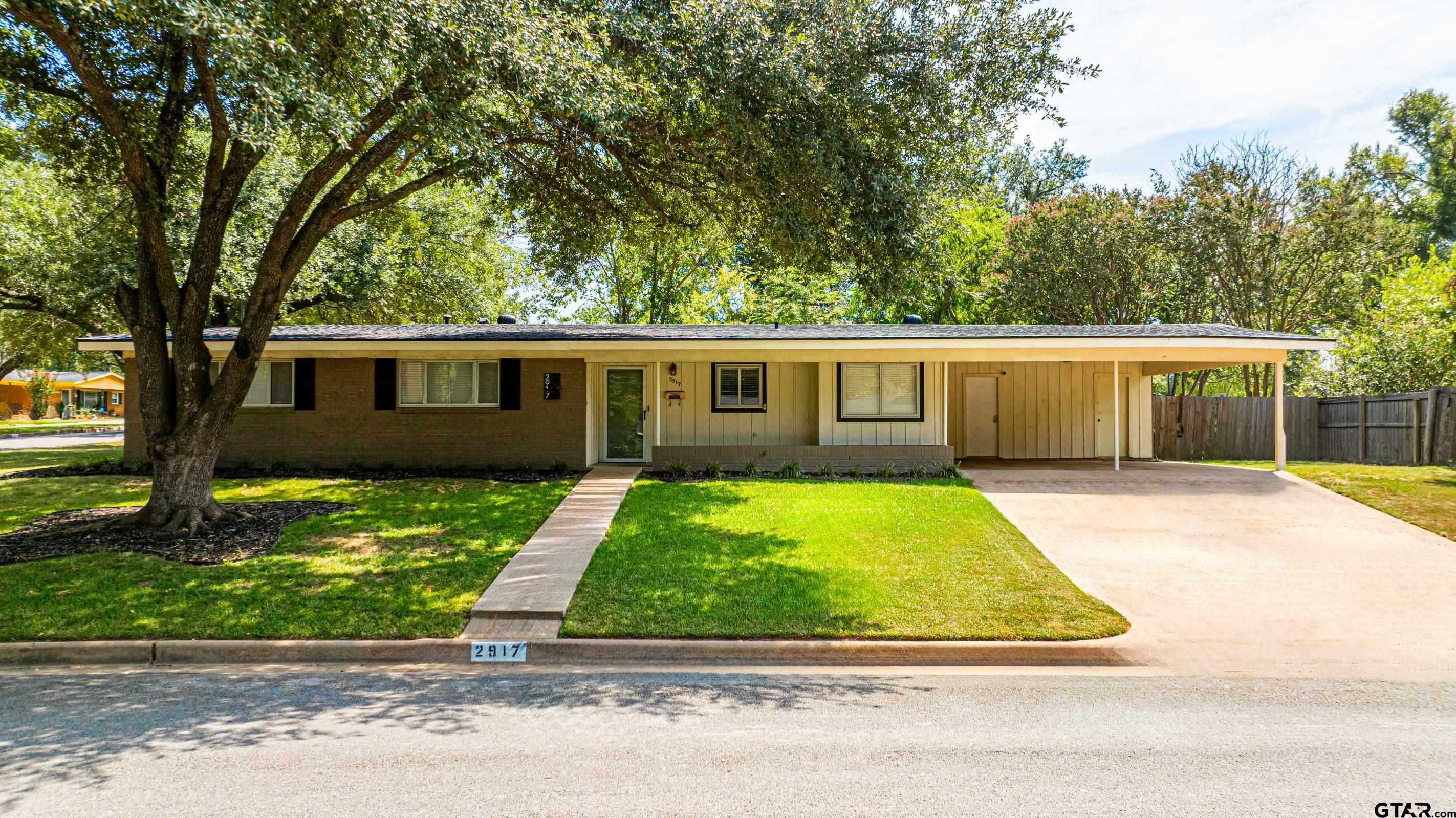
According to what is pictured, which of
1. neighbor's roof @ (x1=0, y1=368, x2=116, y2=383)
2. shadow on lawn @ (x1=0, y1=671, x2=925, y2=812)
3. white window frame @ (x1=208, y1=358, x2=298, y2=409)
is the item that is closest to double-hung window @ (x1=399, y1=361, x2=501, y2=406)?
white window frame @ (x1=208, y1=358, x2=298, y2=409)

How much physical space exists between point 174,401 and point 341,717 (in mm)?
6356

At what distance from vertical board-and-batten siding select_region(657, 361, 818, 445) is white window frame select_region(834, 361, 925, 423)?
54cm

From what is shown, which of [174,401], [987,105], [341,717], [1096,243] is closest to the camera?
[341,717]

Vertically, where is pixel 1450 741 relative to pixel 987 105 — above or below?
below

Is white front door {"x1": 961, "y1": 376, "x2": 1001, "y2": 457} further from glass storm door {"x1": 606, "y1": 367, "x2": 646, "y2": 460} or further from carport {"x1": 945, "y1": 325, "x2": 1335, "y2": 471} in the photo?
glass storm door {"x1": 606, "y1": 367, "x2": 646, "y2": 460}

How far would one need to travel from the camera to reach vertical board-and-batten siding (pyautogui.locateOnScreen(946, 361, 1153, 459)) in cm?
1636

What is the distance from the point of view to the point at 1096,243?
23.8 m

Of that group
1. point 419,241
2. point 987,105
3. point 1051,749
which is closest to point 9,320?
point 419,241

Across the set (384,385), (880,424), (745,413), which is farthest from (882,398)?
(384,385)

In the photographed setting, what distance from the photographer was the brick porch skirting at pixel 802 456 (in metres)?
13.9

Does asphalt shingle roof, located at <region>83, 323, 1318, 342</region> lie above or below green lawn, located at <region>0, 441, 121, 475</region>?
above

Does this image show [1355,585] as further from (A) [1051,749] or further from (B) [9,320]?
(B) [9,320]

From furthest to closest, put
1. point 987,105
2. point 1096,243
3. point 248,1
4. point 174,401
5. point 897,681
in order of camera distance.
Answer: point 1096,243, point 987,105, point 174,401, point 248,1, point 897,681

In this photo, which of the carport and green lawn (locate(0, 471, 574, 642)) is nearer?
green lawn (locate(0, 471, 574, 642))
